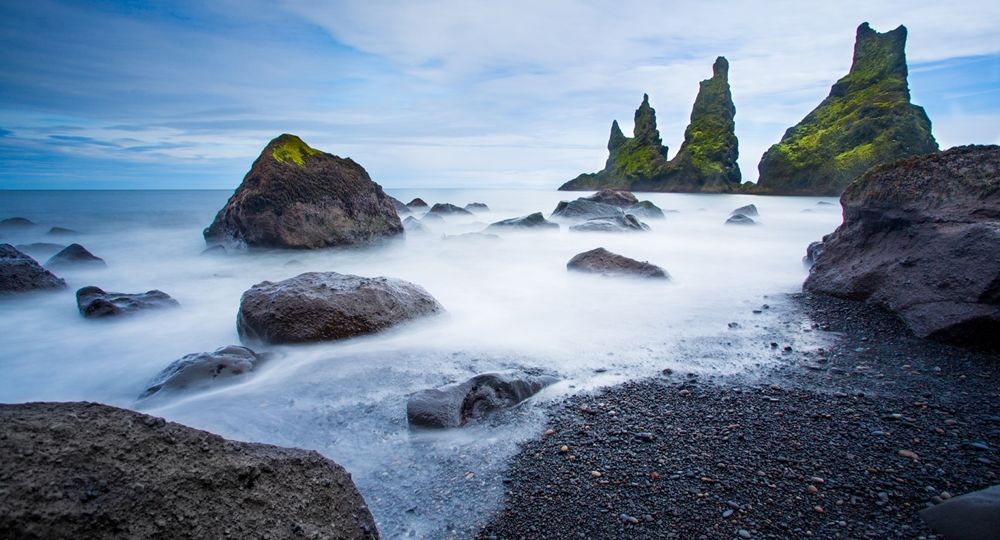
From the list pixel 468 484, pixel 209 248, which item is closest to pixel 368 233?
pixel 209 248

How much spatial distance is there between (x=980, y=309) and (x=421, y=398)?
4.59 m

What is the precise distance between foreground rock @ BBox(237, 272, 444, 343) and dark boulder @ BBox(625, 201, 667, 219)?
15.2 meters

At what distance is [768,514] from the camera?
225 cm

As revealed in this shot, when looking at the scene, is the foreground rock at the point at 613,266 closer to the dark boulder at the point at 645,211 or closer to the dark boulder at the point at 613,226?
the dark boulder at the point at 613,226

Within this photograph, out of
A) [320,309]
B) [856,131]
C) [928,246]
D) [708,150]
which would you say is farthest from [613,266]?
[708,150]

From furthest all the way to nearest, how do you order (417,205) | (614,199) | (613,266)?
(417,205)
(614,199)
(613,266)

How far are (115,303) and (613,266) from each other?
660cm

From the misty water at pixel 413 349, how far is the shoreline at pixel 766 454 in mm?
280

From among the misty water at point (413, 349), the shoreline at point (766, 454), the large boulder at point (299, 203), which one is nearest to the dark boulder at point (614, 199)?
the misty water at point (413, 349)

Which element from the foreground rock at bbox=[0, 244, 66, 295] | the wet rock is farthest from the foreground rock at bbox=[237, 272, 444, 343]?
the wet rock

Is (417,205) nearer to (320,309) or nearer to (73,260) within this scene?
(73,260)

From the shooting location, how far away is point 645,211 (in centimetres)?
1953

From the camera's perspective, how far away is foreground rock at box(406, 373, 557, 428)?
320 centimetres

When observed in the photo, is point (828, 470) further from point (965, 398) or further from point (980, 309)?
point (980, 309)
